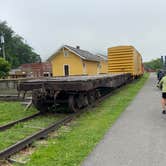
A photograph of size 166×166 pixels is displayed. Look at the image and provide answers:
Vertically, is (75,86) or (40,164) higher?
(75,86)

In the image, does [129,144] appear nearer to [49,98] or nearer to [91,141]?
[91,141]

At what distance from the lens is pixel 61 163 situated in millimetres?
5008

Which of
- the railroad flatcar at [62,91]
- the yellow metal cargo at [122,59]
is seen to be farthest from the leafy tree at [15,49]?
the railroad flatcar at [62,91]

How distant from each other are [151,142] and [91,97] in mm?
6304

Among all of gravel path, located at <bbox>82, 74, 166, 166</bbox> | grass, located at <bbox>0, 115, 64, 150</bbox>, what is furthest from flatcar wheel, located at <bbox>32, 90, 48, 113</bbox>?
gravel path, located at <bbox>82, 74, 166, 166</bbox>

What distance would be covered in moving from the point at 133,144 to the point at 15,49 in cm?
9741

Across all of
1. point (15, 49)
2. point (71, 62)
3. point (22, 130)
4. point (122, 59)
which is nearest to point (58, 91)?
point (22, 130)

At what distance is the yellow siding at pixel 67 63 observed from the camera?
40250 mm

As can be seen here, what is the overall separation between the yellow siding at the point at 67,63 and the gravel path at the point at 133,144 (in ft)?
102

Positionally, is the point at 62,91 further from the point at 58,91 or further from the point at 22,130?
the point at 22,130

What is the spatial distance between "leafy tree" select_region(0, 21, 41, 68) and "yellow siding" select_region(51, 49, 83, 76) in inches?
2059

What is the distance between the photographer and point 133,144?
6.09 meters

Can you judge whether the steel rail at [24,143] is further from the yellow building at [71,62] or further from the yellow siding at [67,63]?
the yellow siding at [67,63]

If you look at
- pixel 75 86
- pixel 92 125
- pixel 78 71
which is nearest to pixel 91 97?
pixel 75 86
